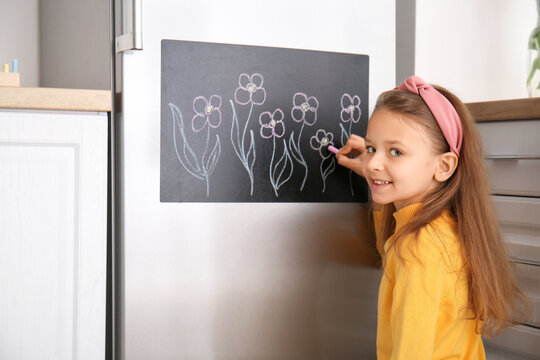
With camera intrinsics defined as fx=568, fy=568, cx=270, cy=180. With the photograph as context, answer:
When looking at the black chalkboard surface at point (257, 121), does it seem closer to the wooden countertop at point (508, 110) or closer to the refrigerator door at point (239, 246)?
the refrigerator door at point (239, 246)

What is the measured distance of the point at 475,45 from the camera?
6.22ft

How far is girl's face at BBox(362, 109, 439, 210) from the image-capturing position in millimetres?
1066

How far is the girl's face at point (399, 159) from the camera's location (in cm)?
107

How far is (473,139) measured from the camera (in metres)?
1.10

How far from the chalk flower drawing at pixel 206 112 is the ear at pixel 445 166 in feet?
1.45

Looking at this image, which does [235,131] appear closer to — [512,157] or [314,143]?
[314,143]

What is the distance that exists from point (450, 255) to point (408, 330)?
16 centimetres

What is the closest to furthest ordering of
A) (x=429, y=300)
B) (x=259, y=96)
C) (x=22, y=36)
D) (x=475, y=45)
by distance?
(x=429, y=300) → (x=259, y=96) → (x=22, y=36) → (x=475, y=45)

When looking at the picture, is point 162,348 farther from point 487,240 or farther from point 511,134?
point 511,134

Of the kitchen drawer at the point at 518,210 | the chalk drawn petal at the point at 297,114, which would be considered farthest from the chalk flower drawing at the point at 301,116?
the kitchen drawer at the point at 518,210

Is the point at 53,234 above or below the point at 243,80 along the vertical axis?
below

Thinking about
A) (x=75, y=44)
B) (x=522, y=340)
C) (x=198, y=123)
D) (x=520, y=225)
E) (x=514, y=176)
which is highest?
(x=75, y=44)

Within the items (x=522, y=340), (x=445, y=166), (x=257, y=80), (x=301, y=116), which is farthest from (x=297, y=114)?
(x=522, y=340)

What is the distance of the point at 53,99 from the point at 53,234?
0.25 metres
